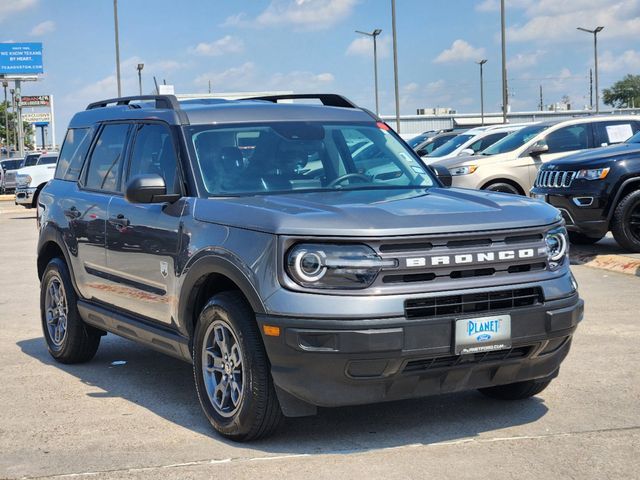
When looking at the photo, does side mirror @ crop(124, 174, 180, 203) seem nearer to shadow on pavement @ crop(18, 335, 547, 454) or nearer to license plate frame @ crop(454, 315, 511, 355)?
shadow on pavement @ crop(18, 335, 547, 454)

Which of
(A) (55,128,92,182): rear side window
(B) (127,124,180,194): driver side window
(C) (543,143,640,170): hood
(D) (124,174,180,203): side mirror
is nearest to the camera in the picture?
(D) (124,174,180,203): side mirror

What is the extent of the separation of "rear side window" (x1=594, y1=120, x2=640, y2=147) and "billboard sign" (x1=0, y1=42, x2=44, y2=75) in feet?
284

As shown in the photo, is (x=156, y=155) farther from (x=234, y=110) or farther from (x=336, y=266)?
(x=336, y=266)

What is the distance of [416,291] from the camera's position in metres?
4.90

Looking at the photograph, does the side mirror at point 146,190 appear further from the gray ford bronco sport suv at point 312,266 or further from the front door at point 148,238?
the front door at point 148,238

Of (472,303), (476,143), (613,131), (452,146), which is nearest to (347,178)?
(472,303)

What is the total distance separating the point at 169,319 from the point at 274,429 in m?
1.11

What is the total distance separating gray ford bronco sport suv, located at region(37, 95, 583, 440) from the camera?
488cm

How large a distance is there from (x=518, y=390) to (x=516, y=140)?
11.6 metres

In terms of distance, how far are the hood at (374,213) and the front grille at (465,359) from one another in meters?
0.62

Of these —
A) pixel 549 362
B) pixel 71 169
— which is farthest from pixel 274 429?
pixel 71 169

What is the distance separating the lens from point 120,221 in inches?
258

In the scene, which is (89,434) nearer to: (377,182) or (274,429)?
(274,429)

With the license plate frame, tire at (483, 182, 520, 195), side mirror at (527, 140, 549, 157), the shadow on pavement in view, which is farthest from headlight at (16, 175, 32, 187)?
the license plate frame
